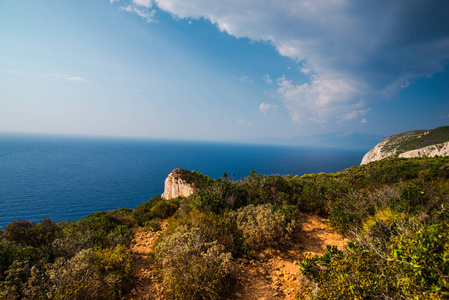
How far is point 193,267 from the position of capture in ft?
14.4

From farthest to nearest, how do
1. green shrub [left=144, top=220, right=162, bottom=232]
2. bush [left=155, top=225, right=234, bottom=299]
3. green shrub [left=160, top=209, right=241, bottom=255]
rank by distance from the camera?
green shrub [left=144, top=220, right=162, bottom=232]
green shrub [left=160, top=209, right=241, bottom=255]
bush [left=155, top=225, right=234, bottom=299]

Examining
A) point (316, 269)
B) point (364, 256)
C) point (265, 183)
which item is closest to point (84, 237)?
point (316, 269)

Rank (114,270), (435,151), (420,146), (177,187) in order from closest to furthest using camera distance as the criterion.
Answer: (114,270) < (177,187) < (435,151) < (420,146)

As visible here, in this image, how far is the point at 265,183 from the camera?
11000 mm

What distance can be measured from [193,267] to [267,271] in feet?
7.70

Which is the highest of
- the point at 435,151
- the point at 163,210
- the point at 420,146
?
the point at 420,146

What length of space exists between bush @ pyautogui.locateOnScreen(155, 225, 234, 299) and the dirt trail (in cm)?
43

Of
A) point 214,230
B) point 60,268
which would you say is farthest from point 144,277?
point 214,230

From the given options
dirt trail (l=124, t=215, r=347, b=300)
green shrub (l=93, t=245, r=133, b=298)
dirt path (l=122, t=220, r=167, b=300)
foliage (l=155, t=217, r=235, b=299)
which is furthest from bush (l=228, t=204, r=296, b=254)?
green shrub (l=93, t=245, r=133, b=298)

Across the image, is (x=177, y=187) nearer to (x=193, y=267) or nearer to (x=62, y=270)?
(x=62, y=270)

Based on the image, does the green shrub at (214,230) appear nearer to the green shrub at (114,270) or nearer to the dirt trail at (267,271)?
the dirt trail at (267,271)

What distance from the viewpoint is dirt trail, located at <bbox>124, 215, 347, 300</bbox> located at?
4.44 metres

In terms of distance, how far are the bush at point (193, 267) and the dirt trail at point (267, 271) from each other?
432 millimetres

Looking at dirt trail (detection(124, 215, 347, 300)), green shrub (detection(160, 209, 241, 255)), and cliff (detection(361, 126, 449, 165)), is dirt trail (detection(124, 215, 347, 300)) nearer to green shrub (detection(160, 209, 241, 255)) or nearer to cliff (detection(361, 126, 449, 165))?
green shrub (detection(160, 209, 241, 255))
